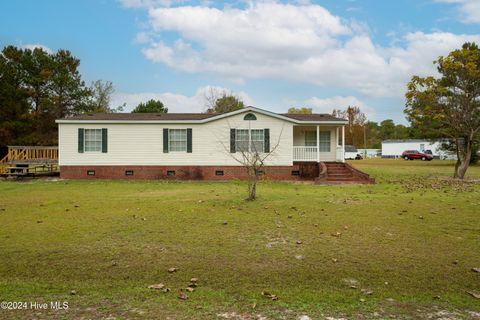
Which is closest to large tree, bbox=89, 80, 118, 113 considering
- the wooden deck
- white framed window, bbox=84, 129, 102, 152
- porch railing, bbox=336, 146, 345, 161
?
the wooden deck

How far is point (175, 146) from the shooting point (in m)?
21.0

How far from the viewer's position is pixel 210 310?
3.84 metres

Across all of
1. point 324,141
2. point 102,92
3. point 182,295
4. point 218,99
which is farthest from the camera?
point 218,99

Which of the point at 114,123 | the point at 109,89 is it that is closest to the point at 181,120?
the point at 114,123

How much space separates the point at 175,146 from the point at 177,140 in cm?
36

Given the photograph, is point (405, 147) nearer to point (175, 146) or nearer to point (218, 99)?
point (218, 99)

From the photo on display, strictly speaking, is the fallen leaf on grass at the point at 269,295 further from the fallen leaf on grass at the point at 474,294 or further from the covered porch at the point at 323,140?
the covered porch at the point at 323,140

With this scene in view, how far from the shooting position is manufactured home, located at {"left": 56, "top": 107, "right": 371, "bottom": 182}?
68.2 feet

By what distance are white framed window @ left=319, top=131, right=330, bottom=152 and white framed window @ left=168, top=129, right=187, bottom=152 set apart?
836 centimetres

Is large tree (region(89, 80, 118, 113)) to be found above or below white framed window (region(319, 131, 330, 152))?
above

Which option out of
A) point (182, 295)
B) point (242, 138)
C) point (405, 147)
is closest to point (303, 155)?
point (242, 138)

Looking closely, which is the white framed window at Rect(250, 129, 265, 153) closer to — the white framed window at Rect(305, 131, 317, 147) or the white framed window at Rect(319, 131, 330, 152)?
the white framed window at Rect(305, 131, 317, 147)

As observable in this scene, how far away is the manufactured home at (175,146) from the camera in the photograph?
2078cm

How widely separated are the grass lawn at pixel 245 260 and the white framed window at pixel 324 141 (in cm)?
1263
